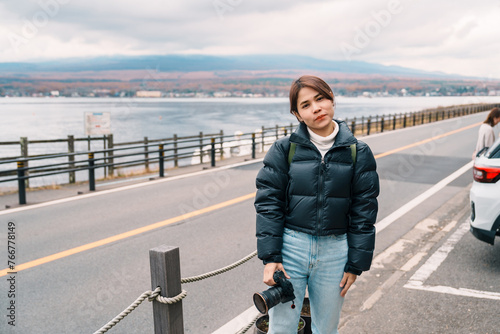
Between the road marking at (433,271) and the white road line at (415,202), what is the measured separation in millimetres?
1290

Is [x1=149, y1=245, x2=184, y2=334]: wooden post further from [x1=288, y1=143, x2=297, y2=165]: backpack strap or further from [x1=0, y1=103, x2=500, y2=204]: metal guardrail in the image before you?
[x1=0, y1=103, x2=500, y2=204]: metal guardrail

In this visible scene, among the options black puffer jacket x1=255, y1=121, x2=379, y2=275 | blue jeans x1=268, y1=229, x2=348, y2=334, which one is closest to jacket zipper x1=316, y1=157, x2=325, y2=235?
black puffer jacket x1=255, y1=121, x2=379, y2=275

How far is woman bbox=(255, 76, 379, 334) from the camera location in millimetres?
2539

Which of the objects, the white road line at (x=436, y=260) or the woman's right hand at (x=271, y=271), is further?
the white road line at (x=436, y=260)

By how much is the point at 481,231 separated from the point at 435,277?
75 cm

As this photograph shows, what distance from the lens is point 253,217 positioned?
8.86 m

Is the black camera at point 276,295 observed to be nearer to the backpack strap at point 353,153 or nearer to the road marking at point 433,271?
the backpack strap at point 353,153

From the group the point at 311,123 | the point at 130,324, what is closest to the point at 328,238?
the point at 311,123

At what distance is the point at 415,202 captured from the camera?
10016 mm

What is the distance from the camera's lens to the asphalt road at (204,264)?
14.5 ft

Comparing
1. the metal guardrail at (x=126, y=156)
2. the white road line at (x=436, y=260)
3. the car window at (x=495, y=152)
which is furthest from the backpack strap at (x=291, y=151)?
the metal guardrail at (x=126, y=156)

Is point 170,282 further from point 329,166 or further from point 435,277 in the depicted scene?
point 435,277

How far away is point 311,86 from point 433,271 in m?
3.94

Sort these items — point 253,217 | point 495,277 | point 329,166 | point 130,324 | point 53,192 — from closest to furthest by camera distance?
point 329,166 → point 130,324 → point 495,277 → point 253,217 → point 53,192
